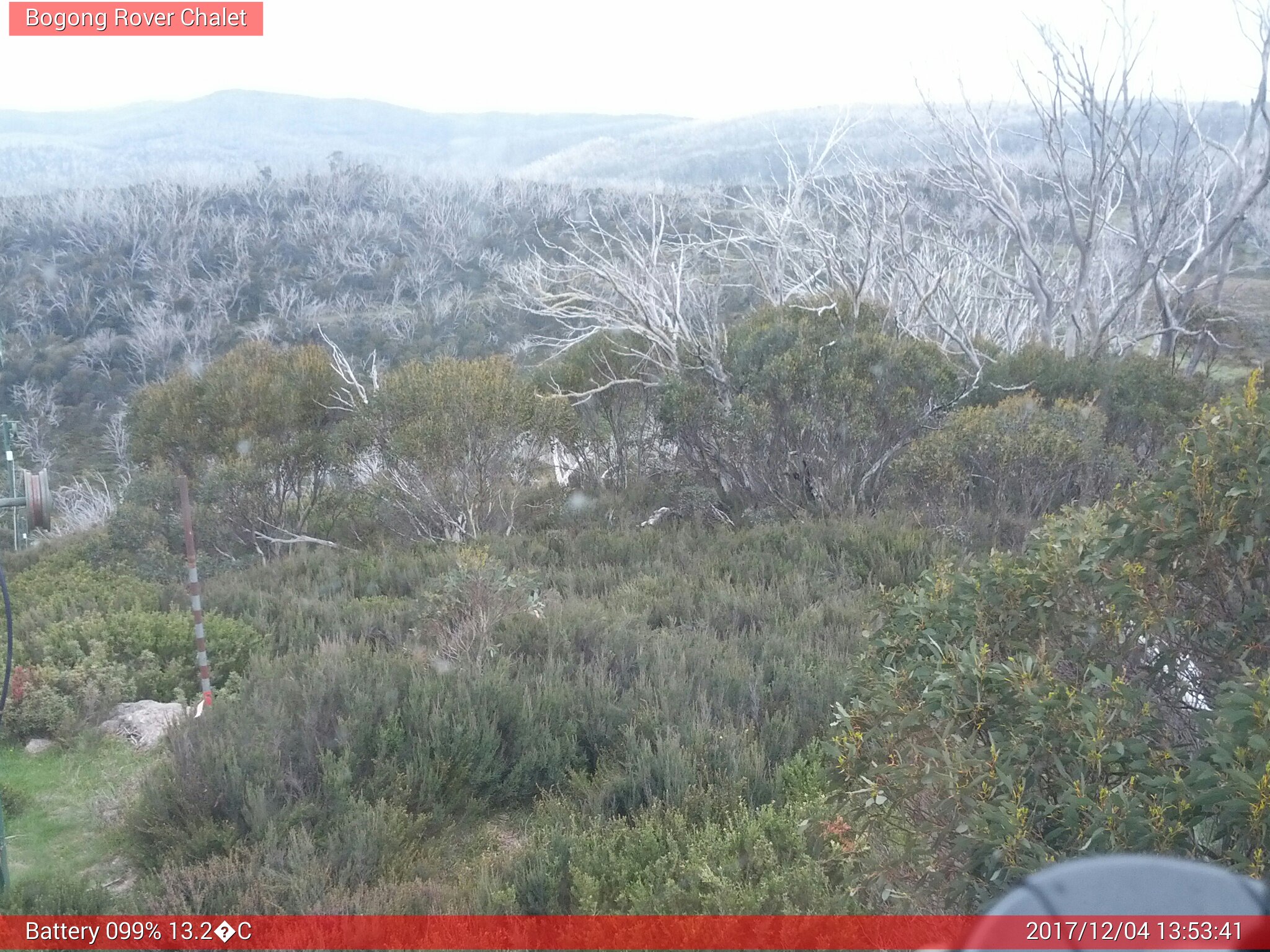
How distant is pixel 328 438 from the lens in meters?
11.2

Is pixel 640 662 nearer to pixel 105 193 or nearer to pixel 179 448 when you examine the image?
pixel 179 448

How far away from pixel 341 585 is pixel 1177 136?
38.8 ft

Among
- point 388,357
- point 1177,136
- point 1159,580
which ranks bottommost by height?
point 388,357

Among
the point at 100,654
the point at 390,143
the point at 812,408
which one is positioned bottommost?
the point at 100,654

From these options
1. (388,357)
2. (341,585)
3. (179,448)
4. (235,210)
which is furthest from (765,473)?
(235,210)

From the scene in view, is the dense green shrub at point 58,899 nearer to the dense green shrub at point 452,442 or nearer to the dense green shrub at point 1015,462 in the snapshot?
the dense green shrub at point 452,442

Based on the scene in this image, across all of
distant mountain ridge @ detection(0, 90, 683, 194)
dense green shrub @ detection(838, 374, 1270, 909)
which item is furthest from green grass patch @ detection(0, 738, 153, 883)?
distant mountain ridge @ detection(0, 90, 683, 194)

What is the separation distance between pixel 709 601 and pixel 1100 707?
4629mm

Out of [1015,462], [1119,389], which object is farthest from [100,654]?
[1119,389]

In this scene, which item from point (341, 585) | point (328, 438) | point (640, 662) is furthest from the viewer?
point (328, 438)

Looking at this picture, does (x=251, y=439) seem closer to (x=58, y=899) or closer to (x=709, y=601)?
(x=709, y=601)

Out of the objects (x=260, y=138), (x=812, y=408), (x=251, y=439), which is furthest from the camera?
(x=260, y=138)

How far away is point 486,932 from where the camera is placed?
298cm

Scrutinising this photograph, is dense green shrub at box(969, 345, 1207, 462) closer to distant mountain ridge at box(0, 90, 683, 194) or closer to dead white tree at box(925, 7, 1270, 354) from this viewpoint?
dead white tree at box(925, 7, 1270, 354)
